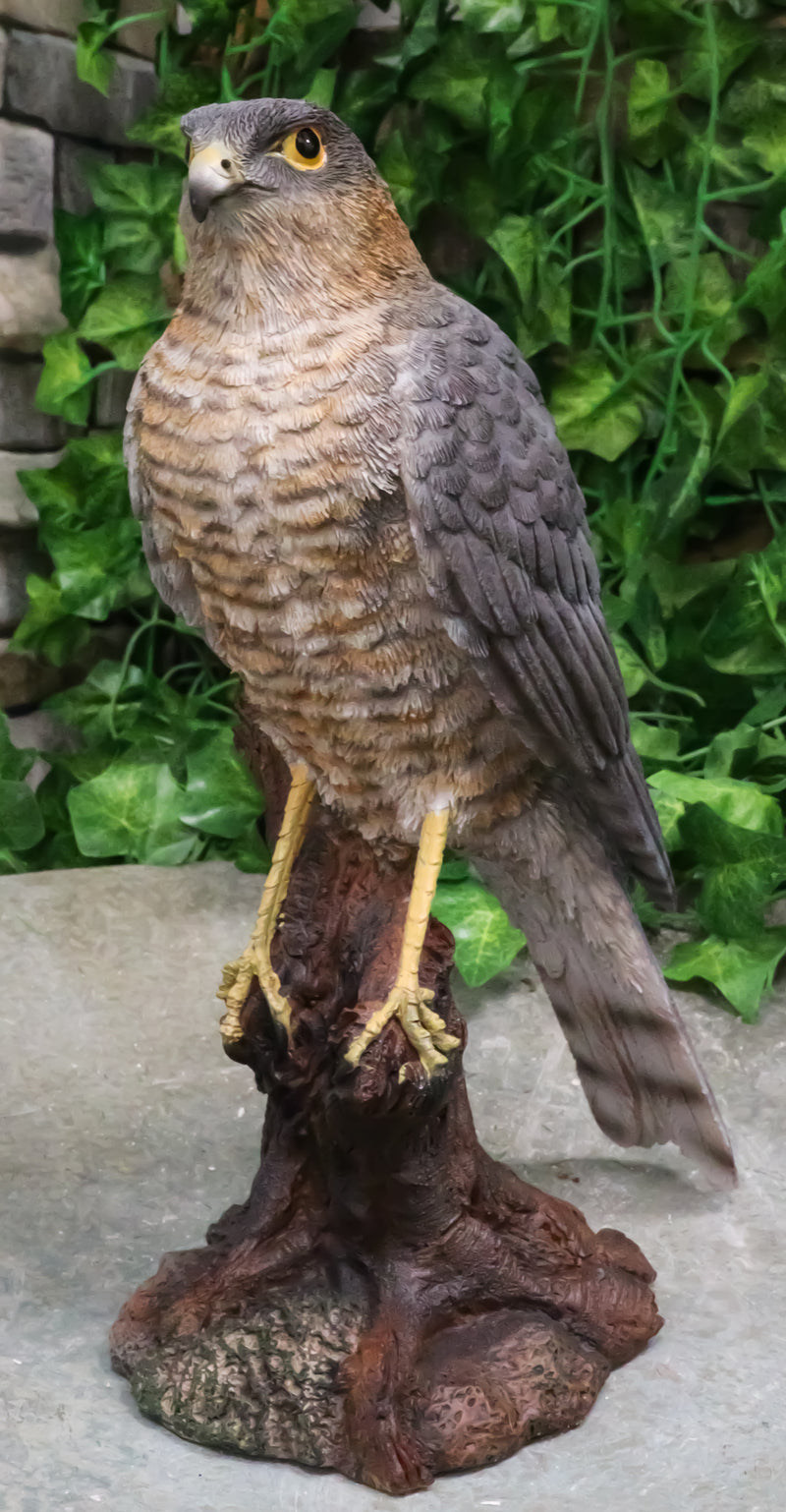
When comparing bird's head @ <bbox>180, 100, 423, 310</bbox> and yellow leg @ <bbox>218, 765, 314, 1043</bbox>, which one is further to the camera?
yellow leg @ <bbox>218, 765, 314, 1043</bbox>

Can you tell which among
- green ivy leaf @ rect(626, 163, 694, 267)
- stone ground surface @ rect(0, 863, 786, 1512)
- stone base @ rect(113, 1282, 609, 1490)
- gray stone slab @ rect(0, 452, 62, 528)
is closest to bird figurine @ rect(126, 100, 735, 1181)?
stone base @ rect(113, 1282, 609, 1490)

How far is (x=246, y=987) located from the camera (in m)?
1.51

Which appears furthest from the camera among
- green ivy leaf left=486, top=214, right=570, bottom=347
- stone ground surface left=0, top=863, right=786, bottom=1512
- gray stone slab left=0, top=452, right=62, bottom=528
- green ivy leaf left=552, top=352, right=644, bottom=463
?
gray stone slab left=0, top=452, right=62, bottom=528

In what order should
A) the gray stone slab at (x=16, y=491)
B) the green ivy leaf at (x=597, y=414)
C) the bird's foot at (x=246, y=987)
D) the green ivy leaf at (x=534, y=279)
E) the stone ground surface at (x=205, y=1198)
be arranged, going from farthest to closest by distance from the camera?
the gray stone slab at (x=16, y=491), the green ivy leaf at (x=597, y=414), the green ivy leaf at (x=534, y=279), the bird's foot at (x=246, y=987), the stone ground surface at (x=205, y=1198)

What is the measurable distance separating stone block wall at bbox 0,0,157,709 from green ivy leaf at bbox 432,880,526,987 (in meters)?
0.97

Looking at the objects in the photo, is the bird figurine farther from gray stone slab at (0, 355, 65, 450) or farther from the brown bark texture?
gray stone slab at (0, 355, 65, 450)

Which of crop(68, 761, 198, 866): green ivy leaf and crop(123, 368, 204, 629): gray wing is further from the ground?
crop(123, 368, 204, 629): gray wing

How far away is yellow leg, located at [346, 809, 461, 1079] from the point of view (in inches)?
54.3

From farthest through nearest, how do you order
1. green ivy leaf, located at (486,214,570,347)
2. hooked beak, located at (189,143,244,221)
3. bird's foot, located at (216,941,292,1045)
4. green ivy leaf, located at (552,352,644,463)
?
green ivy leaf, located at (552,352,644,463) → green ivy leaf, located at (486,214,570,347) → bird's foot, located at (216,941,292,1045) → hooked beak, located at (189,143,244,221)

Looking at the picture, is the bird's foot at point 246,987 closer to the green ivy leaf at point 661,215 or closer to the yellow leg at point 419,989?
the yellow leg at point 419,989

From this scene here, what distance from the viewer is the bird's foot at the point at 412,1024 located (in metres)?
1.37

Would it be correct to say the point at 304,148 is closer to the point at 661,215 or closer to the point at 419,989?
the point at 419,989

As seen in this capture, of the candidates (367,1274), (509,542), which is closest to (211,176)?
(509,542)

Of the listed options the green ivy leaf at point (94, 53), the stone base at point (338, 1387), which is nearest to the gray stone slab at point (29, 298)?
the green ivy leaf at point (94, 53)
